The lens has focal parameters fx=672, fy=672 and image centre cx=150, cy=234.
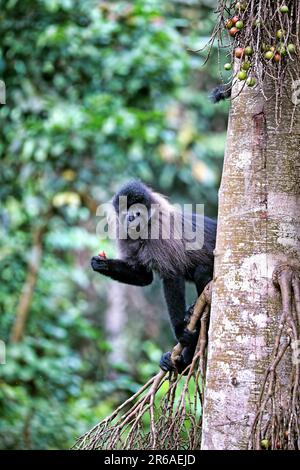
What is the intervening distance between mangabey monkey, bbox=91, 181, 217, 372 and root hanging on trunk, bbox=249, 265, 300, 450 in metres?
1.34

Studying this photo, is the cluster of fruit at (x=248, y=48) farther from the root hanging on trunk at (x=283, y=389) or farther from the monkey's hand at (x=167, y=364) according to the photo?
the monkey's hand at (x=167, y=364)

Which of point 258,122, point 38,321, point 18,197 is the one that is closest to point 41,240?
point 18,197

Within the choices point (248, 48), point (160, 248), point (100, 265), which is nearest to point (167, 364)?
point (160, 248)

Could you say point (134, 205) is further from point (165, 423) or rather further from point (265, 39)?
point (265, 39)

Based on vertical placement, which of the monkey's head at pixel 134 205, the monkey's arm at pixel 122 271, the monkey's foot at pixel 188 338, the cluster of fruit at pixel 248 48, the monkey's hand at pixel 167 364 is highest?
the cluster of fruit at pixel 248 48

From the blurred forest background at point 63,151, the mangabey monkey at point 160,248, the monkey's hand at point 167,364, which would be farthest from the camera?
the blurred forest background at point 63,151

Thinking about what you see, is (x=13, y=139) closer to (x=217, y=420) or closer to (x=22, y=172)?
(x=22, y=172)

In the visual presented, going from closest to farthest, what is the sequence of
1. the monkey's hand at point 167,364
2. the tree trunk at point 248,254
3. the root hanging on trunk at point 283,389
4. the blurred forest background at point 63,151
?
1. the root hanging on trunk at point 283,389
2. the tree trunk at point 248,254
3. the monkey's hand at point 167,364
4. the blurred forest background at point 63,151

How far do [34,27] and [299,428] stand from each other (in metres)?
5.43

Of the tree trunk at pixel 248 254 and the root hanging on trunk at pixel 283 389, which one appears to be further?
the tree trunk at pixel 248 254

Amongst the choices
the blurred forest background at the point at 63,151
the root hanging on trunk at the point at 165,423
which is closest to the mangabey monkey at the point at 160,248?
the root hanging on trunk at the point at 165,423

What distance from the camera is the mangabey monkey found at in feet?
13.5

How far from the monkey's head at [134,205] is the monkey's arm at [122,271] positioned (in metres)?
0.24

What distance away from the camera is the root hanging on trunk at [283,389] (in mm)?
2477
